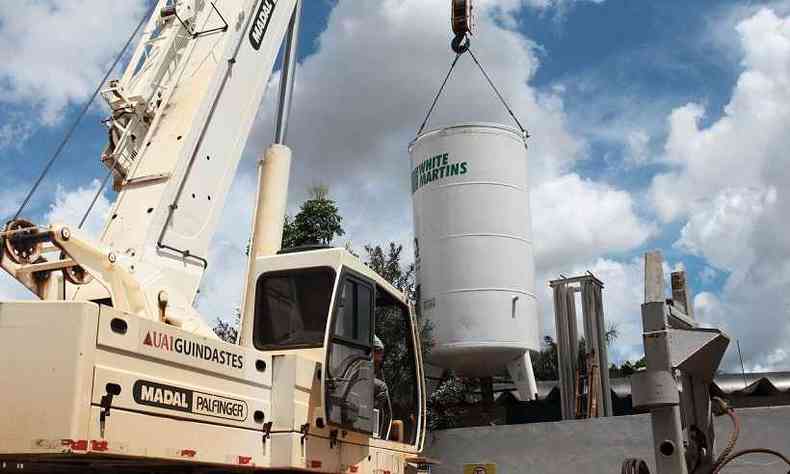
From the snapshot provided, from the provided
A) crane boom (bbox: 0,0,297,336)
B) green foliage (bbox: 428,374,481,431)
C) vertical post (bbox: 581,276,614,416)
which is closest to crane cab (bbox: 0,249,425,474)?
crane boom (bbox: 0,0,297,336)

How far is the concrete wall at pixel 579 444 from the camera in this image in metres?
11.4

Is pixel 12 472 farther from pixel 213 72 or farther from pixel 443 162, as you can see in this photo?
pixel 443 162

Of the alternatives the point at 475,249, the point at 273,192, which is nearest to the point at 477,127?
the point at 475,249

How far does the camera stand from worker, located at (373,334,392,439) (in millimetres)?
7225

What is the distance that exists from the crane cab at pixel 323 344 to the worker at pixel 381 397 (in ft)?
0.26

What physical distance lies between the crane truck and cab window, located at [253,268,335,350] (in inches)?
0.5

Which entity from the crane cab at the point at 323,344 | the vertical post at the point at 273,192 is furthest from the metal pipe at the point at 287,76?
the crane cab at the point at 323,344

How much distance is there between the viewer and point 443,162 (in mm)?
18062

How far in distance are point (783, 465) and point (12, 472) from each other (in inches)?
381

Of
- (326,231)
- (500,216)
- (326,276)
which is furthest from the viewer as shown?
(326,231)

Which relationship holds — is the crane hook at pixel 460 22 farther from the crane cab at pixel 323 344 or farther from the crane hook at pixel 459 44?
the crane cab at pixel 323 344

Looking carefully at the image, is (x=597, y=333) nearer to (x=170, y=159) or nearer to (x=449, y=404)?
(x=449, y=404)

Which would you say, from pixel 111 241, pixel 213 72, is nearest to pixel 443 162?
pixel 213 72

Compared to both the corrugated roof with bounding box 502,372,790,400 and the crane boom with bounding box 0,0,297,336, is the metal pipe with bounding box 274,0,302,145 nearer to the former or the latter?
the crane boom with bounding box 0,0,297,336
